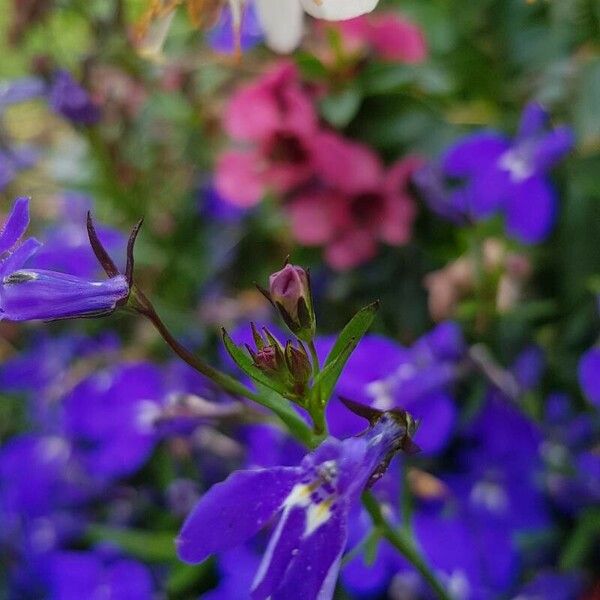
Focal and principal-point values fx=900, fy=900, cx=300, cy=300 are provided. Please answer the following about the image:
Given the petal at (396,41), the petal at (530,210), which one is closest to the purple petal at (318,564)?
the petal at (530,210)

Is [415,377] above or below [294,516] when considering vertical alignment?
below

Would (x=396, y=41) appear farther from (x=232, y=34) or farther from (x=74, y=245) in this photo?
(x=74, y=245)

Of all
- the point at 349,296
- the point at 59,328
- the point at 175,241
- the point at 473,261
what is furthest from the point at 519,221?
the point at 59,328

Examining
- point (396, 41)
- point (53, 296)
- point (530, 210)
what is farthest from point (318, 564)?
point (396, 41)

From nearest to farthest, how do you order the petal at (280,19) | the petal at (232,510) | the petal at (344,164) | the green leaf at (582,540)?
the petal at (232,510), the petal at (280,19), the green leaf at (582,540), the petal at (344,164)

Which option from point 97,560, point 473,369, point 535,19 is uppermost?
point 535,19

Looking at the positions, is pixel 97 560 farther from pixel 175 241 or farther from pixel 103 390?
pixel 175 241

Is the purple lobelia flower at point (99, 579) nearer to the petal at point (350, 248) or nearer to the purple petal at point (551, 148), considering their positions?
the petal at point (350, 248)
